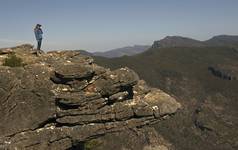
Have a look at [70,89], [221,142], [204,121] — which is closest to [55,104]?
[70,89]

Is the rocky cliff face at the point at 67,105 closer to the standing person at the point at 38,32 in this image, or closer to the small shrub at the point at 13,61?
the small shrub at the point at 13,61

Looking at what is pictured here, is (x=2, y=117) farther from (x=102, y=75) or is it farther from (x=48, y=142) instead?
(x=102, y=75)

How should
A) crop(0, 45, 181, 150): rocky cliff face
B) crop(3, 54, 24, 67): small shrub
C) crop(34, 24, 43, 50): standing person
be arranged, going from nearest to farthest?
crop(0, 45, 181, 150): rocky cliff face, crop(3, 54, 24, 67): small shrub, crop(34, 24, 43, 50): standing person

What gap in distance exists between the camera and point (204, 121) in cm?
19088

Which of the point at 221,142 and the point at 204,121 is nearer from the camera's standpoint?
the point at 221,142

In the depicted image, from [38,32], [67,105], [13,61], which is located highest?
[38,32]

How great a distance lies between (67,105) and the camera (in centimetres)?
4044

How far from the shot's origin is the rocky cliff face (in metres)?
38.7

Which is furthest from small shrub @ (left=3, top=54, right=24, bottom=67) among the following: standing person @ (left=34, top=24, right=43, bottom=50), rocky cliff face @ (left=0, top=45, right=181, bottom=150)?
standing person @ (left=34, top=24, right=43, bottom=50)

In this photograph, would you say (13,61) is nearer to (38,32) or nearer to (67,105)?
(38,32)

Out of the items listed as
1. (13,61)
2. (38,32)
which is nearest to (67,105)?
(13,61)

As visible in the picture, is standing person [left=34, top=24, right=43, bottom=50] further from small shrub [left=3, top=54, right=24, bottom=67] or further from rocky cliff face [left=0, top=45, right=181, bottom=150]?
rocky cliff face [left=0, top=45, right=181, bottom=150]

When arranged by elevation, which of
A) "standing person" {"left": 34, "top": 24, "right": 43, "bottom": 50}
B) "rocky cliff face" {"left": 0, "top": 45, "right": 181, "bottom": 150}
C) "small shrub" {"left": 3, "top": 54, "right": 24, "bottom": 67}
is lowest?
"rocky cliff face" {"left": 0, "top": 45, "right": 181, "bottom": 150}

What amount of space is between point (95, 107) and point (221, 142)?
476 feet
